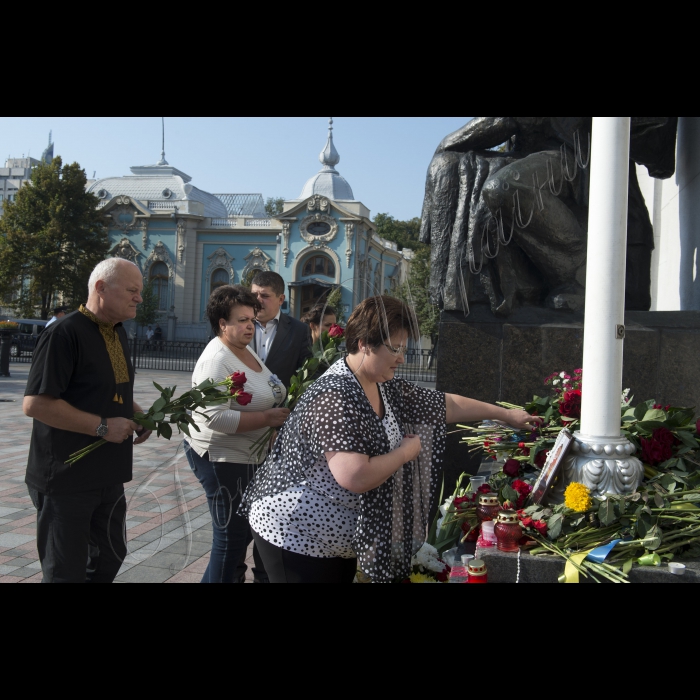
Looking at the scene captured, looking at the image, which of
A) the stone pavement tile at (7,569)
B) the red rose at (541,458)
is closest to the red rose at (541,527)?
the red rose at (541,458)

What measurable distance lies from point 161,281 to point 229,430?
28.3 m

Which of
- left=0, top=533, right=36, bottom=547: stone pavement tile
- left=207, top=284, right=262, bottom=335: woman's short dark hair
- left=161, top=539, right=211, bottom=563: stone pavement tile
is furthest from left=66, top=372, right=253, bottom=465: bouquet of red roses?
left=0, top=533, right=36, bottom=547: stone pavement tile

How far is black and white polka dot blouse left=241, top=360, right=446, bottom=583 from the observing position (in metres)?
2.04

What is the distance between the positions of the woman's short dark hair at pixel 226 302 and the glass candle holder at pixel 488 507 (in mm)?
1371

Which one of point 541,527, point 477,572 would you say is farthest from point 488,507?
point 477,572

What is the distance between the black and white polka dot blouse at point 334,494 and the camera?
2.04m

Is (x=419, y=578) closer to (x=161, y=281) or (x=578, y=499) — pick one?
(x=578, y=499)

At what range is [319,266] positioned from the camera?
1767cm

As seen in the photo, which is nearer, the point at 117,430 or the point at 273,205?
the point at 117,430

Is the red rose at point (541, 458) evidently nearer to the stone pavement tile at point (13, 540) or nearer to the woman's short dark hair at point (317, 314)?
the woman's short dark hair at point (317, 314)

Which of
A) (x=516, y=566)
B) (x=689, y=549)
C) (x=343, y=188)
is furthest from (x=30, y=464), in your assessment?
(x=343, y=188)

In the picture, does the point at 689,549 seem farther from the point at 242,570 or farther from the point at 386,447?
the point at 242,570

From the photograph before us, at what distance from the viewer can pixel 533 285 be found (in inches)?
188

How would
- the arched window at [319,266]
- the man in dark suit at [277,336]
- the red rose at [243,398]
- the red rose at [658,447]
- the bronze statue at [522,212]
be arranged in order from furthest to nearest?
the arched window at [319,266] < the bronze statue at [522,212] < the man in dark suit at [277,336] < the red rose at [243,398] < the red rose at [658,447]
